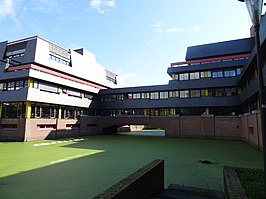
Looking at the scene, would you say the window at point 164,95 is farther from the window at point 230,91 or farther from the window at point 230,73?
the window at point 230,73

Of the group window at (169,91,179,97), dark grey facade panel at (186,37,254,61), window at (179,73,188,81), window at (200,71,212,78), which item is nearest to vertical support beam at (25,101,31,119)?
window at (169,91,179,97)

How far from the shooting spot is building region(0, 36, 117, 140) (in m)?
20.9

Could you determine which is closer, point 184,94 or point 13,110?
point 13,110

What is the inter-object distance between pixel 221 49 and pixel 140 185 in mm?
28888

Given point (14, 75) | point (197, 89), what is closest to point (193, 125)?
point (197, 89)

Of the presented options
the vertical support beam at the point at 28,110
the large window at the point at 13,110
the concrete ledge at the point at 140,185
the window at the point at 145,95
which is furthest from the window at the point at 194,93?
the concrete ledge at the point at 140,185

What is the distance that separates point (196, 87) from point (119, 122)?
12.3 meters

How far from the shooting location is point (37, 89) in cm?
2161

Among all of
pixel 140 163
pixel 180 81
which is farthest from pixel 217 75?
pixel 140 163

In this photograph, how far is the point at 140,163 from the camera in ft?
33.4

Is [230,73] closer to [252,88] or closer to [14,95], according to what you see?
[252,88]

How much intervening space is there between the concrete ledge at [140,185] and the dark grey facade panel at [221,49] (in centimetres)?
2607

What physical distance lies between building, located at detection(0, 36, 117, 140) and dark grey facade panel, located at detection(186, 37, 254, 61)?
17.4 meters

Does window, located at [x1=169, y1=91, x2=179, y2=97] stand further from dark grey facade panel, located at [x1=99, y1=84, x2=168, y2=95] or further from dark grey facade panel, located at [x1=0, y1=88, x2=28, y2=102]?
dark grey facade panel, located at [x1=0, y1=88, x2=28, y2=102]
